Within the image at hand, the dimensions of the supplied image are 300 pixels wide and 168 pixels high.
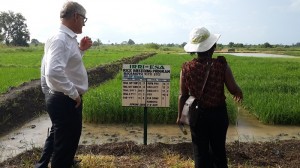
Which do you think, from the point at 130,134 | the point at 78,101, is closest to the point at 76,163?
the point at 78,101

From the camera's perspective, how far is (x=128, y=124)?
706 cm

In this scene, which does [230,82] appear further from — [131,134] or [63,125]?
[131,134]

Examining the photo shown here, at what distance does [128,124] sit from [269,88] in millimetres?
4769

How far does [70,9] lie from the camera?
9.81ft

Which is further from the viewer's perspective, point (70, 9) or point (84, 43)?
point (84, 43)

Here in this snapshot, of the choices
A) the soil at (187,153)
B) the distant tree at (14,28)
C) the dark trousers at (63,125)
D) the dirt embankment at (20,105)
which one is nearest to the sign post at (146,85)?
the soil at (187,153)

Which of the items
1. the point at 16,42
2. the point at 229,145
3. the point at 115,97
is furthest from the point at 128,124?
the point at 16,42

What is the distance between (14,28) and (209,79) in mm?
67134

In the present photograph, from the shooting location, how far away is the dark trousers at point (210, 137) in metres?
2.93

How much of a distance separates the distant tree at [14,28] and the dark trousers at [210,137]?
62.3m

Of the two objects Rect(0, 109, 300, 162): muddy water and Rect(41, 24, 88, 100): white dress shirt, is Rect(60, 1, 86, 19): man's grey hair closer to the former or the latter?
Rect(41, 24, 88, 100): white dress shirt

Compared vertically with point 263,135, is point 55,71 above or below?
above

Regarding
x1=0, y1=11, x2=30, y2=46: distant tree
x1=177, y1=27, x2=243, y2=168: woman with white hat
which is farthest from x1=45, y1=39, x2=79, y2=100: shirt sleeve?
x1=0, y1=11, x2=30, y2=46: distant tree

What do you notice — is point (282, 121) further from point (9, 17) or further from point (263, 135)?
point (9, 17)
